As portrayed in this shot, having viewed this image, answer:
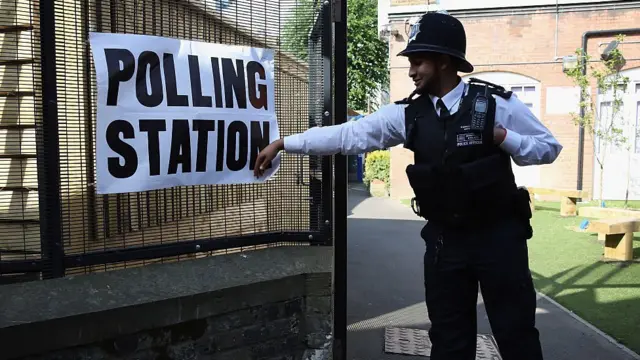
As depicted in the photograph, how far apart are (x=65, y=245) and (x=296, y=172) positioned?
1.50m

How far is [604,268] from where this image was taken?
690 cm

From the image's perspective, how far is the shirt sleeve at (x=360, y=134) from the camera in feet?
8.86

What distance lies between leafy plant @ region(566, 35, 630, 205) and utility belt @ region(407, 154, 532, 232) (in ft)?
37.4

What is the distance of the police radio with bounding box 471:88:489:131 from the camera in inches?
93.4

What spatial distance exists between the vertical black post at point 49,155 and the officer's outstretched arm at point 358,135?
1.27 meters

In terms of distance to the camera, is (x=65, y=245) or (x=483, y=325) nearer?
(x=65, y=245)

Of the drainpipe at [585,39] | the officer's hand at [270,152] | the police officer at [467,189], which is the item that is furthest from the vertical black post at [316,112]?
the drainpipe at [585,39]

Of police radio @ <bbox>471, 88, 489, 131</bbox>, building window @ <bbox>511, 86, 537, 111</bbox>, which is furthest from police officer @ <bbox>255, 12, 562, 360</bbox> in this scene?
building window @ <bbox>511, 86, 537, 111</bbox>

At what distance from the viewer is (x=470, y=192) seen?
7.79ft

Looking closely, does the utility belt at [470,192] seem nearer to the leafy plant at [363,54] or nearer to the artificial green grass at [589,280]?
the artificial green grass at [589,280]

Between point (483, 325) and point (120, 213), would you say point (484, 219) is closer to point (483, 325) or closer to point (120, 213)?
point (120, 213)

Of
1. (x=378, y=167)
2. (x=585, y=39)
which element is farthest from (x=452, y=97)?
(x=378, y=167)

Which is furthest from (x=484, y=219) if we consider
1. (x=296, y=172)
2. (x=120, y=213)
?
(x=120, y=213)

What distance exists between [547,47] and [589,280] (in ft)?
33.6
